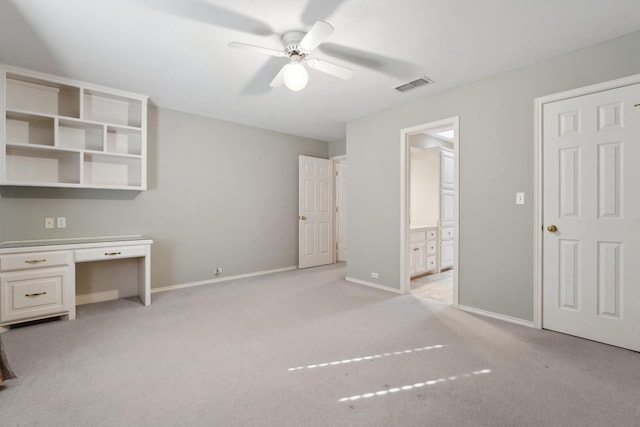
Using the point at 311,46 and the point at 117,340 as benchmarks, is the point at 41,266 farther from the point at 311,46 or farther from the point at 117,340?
the point at 311,46

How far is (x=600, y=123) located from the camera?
2.42 m

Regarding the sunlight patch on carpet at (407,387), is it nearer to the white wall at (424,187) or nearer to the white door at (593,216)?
the white door at (593,216)

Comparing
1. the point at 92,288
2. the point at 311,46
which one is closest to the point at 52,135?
the point at 92,288

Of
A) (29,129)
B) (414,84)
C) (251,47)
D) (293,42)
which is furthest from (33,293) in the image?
(414,84)

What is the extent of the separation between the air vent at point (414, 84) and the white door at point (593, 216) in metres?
1.11

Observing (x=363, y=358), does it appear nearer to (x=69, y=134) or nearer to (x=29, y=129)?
(x=69, y=134)

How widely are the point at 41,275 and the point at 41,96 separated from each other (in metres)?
1.91

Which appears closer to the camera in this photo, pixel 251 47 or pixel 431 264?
pixel 251 47

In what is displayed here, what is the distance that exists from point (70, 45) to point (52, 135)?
1285 mm

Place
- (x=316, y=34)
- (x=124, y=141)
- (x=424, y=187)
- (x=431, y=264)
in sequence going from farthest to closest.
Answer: (x=424, y=187) → (x=431, y=264) → (x=124, y=141) → (x=316, y=34)

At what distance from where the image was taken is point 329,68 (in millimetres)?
2436

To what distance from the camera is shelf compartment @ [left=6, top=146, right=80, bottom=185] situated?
306cm

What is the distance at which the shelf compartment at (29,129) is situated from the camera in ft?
10.0

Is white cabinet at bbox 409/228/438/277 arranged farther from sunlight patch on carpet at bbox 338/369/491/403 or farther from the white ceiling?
sunlight patch on carpet at bbox 338/369/491/403
